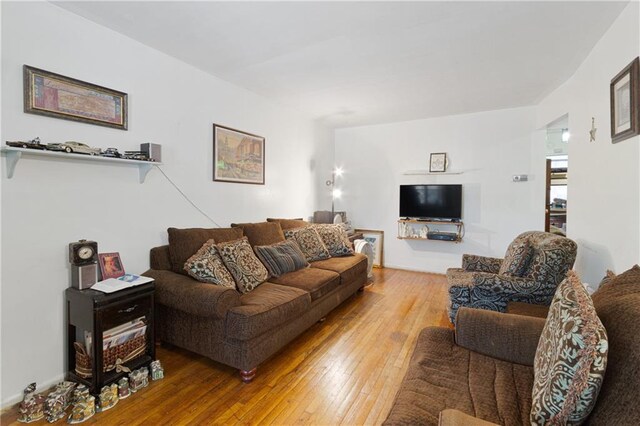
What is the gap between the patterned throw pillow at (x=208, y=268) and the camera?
2287mm

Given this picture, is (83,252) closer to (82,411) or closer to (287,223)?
(82,411)

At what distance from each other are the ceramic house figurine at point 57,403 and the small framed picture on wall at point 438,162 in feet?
16.2

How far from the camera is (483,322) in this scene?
1.59 meters

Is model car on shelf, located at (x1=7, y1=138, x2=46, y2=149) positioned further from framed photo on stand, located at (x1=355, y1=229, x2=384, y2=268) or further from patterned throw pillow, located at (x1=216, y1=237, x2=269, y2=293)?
framed photo on stand, located at (x1=355, y1=229, x2=384, y2=268)

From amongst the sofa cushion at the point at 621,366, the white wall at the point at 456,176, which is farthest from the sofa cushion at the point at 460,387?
the white wall at the point at 456,176

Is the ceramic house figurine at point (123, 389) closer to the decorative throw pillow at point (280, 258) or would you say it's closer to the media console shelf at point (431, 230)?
the decorative throw pillow at point (280, 258)

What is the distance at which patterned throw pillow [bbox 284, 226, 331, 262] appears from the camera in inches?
141

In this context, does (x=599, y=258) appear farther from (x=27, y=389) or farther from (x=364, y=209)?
(x=27, y=389)

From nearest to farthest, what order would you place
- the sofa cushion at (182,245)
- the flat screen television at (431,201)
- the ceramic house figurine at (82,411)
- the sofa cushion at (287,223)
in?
1. the ceramic house figurine at (82,411)
2. the sofa cushion at (182,245)
3. the sofa cushion at (287,223)
4. the flat screen television at (431,201)

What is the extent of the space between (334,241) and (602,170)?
2.66 meters

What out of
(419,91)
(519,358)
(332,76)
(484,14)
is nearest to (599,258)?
(519,358)

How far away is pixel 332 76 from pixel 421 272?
347 centimetres

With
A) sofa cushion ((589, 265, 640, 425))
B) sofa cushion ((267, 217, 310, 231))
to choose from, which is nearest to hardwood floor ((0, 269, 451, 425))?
sofa cushion ((589, 265, 640, 425))

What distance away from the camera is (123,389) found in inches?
75.3
